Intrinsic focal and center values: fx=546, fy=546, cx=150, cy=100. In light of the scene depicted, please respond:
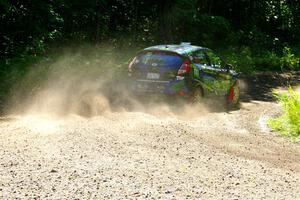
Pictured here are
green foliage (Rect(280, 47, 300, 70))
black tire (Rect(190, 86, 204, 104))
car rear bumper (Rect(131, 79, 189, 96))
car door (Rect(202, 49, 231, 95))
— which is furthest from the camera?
green foliage (Rect(280, 47, 300, 70))

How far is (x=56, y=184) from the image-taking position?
720 centimetres

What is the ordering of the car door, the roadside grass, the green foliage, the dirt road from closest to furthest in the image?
the dirt road, the roadside grass, the car door, the green foliage

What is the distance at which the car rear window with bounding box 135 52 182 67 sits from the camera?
13266 millimetres

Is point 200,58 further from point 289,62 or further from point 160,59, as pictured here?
point 289,62

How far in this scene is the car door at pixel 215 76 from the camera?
46.3 feet

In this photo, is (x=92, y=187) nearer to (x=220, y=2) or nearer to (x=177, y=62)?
(x=177, y=62)

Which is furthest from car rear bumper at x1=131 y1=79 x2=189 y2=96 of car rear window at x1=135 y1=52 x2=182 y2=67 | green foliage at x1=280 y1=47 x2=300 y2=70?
green foliage at x1=280 y1=47 x2=300 y2=70

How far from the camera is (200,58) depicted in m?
14.0

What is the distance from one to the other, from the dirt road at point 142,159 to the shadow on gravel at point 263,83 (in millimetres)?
5881

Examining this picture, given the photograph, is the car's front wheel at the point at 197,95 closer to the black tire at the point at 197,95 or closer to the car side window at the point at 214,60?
the black tire at the point at 197,95

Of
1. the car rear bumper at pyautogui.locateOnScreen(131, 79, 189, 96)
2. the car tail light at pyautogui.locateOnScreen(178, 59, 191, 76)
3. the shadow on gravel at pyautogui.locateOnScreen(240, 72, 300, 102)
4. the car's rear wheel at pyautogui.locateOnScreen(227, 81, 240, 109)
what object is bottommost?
the shadow on gravel at pyautogui.locateOnScreen(240, 72, 300, 102)

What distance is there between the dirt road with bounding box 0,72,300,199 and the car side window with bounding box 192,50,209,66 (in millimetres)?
1790

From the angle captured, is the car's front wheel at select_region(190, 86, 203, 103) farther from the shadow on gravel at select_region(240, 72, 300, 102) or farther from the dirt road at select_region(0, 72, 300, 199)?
the shadow on gravel at select_region(240, 72, 300, 102)

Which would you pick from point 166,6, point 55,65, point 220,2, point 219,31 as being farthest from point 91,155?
point 220,2
